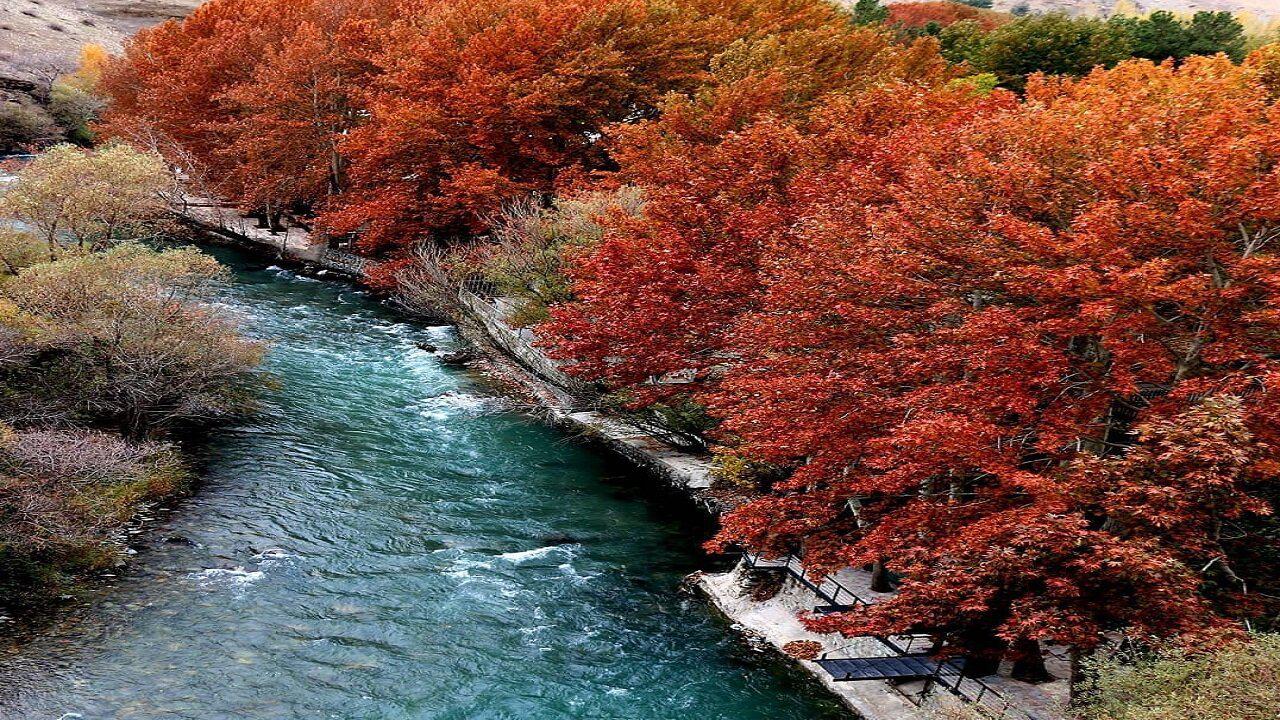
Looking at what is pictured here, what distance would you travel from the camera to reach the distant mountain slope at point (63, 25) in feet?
294

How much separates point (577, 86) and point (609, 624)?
3543 cm

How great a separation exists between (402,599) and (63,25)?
402 ft

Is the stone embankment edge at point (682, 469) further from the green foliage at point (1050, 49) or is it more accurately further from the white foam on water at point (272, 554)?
the green foliage at point (1050, 49)

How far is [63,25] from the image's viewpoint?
107 meters

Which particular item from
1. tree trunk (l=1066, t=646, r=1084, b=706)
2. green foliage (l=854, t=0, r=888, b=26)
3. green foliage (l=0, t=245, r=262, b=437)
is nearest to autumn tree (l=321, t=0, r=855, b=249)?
green foliage (l=0, t=245, r=262, b=437)

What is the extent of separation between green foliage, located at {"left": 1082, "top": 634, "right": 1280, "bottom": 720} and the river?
226 inches

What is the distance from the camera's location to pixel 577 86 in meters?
47.1

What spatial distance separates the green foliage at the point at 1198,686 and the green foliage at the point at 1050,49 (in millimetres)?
54571

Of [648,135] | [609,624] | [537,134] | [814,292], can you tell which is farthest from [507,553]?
[537,134]

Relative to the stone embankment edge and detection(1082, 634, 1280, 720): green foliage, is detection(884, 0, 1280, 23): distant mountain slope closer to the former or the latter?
the stone embankment edge

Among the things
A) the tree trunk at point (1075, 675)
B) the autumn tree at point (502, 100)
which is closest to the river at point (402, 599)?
the tree trunk at point (1075, 675)

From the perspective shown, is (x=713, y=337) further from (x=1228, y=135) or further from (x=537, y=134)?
(x=537, y=134)

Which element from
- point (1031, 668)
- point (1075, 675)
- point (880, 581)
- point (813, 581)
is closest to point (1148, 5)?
point (880, 581)

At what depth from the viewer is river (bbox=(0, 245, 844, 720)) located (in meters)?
16.3
